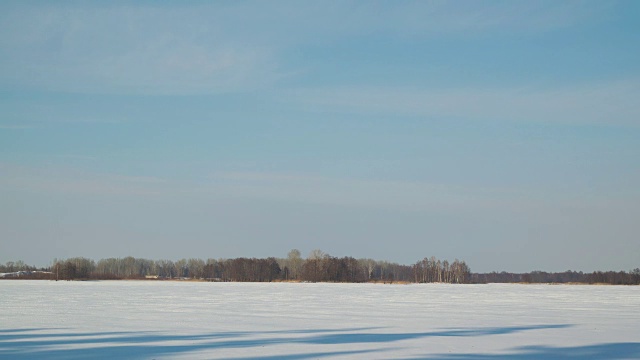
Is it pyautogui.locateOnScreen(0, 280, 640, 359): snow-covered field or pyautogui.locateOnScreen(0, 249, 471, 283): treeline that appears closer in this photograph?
pyautogui.locateOnScreen(0, 280, 640, 359): snow-covered field

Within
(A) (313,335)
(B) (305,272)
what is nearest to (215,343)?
(A) (313,335)

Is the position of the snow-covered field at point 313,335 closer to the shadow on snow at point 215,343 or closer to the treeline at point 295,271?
the shadow on snow at point 215,343

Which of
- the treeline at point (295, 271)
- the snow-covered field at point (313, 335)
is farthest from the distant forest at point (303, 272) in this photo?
the snow-covered field at point (313, 335)

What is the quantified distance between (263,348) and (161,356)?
161 cm

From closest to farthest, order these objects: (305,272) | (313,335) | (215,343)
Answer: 1. (215,343)
2. (313,335)
3. (305,272)

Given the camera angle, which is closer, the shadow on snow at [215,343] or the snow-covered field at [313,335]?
the shadow on snow at [215,343]

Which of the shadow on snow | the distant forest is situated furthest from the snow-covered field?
the distant forest

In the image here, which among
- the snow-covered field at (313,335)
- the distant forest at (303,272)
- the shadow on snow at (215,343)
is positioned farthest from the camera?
the distant forest at (303,272)

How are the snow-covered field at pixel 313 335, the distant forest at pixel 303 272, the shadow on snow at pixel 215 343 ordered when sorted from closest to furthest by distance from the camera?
the shadow on snow at pixel 215 343, the snow-covered field at pixel 313 335, the distant forest at pixel 303 272

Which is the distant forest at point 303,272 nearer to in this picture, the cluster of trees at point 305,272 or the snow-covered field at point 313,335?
the cluster of trees at point 305,272

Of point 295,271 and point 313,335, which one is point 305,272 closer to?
point 295,271

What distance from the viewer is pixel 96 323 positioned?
14.5 meters

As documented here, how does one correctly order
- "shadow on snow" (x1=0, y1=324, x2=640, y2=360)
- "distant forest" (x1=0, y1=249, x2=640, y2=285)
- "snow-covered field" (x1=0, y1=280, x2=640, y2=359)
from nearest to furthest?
"shadow on snow" (x1=0, y1=324, x2=640, y2=360), "snow-covered field" (x1=0, y1=280, x2=640, y2=359), "distant forest" (x1=0, y1=249, x2=640, y2=285)

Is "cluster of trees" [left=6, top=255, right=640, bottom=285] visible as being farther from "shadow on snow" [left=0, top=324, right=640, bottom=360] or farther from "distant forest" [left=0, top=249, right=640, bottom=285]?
"shadow on snow" [left=0, top=324, right=640, bottom=360]
